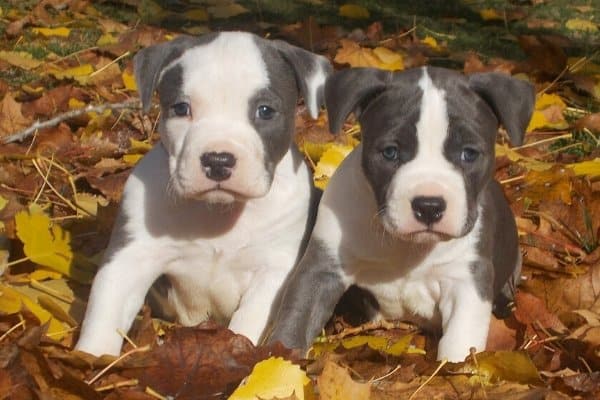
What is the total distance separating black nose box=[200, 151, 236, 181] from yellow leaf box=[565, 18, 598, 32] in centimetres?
603

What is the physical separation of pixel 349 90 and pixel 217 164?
629 mm

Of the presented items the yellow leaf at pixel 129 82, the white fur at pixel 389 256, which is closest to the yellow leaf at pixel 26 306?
the white fur at pixel 389 256

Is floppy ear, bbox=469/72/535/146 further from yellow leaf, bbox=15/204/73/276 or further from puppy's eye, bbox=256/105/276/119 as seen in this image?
yellow leaf, bbox=15/204/73/276

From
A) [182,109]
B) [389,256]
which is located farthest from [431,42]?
[182,109]

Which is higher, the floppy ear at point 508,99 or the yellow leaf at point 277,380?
the floppy ear at point 508,99

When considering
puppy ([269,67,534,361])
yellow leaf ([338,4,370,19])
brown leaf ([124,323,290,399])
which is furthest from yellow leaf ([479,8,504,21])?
brown leaf ([124,323,290,399])

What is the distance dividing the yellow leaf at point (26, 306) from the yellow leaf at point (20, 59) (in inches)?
133

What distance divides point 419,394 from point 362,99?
127 cm

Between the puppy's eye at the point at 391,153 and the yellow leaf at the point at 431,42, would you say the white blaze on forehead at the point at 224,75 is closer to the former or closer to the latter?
the puppy's eye at the point at 391,153

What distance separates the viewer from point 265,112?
4.29 m

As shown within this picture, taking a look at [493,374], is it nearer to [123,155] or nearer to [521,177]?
[521,177]

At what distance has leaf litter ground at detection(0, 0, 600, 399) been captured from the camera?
139 inches

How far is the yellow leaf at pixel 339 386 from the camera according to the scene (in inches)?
130

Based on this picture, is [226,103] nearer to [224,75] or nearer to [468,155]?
[224,75]
